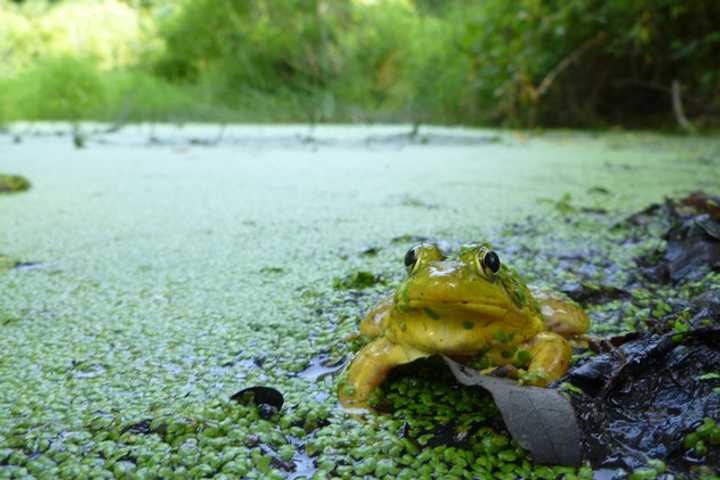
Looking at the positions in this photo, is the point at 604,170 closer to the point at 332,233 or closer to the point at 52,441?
the point at 332,233

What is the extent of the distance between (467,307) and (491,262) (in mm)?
67

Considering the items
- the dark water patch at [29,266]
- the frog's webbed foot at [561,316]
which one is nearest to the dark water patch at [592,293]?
the frog's webbed foot at [561,316]

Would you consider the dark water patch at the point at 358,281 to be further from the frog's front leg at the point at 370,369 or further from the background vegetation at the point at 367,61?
the background vegetation at the point at 367,61

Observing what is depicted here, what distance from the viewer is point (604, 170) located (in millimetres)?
2879

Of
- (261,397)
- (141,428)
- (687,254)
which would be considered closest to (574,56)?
(687,254)

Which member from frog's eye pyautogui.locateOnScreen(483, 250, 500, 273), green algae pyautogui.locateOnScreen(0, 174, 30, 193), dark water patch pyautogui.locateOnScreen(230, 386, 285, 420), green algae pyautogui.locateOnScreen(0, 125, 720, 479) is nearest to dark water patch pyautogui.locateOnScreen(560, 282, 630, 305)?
green algae pyautogui.locateOnScreen(0, 125, 720, 479)

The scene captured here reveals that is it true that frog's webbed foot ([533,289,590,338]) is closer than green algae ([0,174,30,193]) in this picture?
Yes

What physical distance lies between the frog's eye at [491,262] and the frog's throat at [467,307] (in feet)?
0.15

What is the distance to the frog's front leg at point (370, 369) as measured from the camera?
0.76 meters

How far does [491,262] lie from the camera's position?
74 cm

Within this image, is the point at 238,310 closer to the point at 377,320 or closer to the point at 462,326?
the point at 377,320

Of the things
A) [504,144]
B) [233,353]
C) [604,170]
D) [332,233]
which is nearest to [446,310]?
[233,353]

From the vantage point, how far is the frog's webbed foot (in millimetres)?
877

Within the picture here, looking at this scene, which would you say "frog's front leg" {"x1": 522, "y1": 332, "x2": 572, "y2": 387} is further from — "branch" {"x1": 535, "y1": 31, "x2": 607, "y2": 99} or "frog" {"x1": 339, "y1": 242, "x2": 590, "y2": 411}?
"branch" {"x1": 535, "y1": 31, "x2": 607, "y2": 99}
